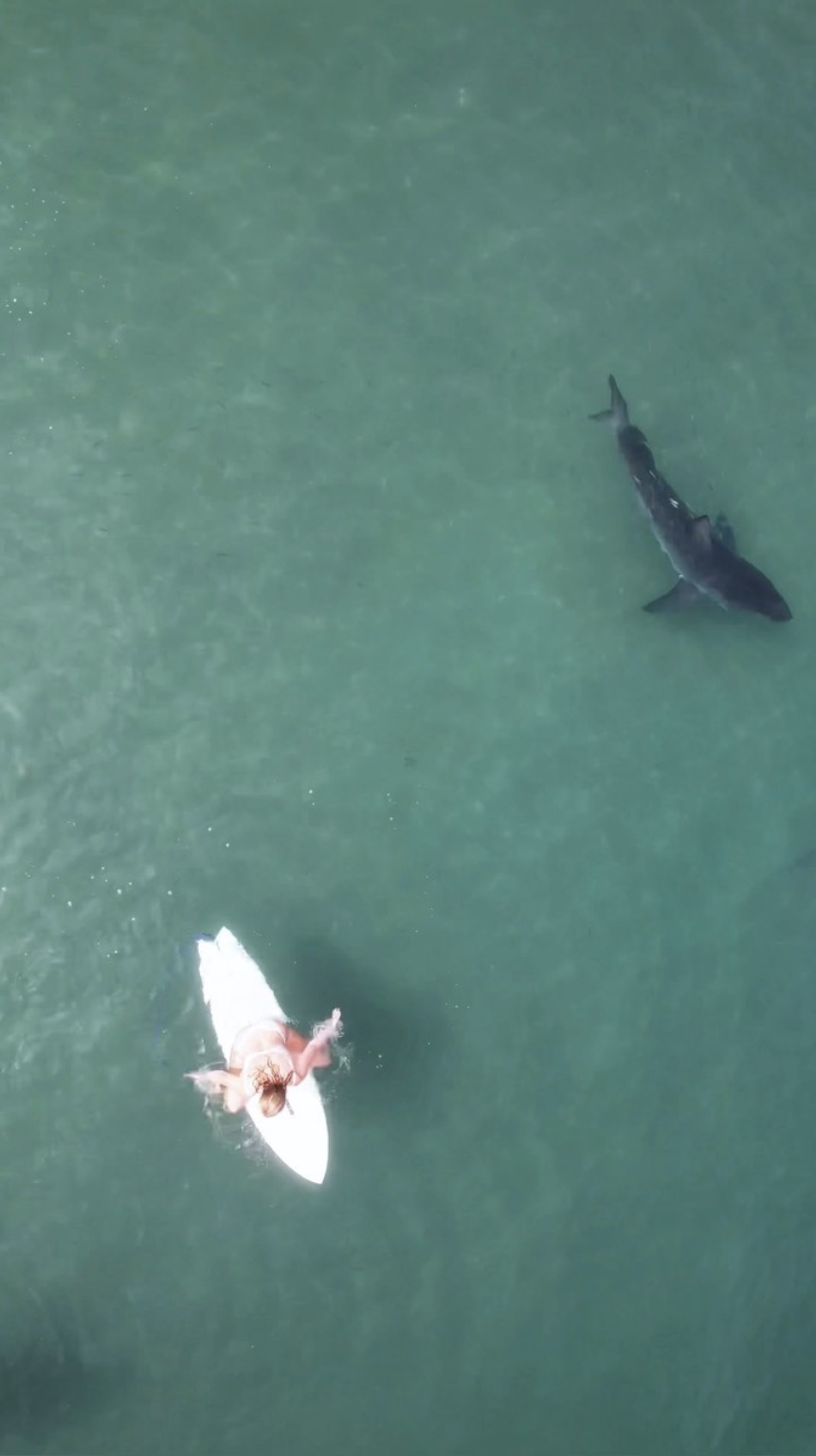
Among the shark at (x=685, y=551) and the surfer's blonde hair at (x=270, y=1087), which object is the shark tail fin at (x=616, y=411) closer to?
the shark at (x=685, y=551)

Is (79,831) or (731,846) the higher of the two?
(731,846)

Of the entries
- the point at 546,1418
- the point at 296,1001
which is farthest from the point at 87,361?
the point at 546,1418

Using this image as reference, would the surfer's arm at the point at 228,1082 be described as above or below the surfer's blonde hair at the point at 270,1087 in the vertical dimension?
below

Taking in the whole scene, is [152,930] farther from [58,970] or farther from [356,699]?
[356,699]

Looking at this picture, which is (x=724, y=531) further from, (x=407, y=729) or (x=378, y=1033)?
(x=378, y=1033)

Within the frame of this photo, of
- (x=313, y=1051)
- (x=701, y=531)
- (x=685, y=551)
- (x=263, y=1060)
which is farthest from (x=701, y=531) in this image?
(x=263, y=1060)

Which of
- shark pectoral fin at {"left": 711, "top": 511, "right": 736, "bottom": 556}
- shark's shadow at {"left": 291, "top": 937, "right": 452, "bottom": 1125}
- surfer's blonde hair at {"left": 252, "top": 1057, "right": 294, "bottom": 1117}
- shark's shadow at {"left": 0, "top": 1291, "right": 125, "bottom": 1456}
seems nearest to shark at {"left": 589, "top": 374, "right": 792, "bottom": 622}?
shark pectoral fin at {"left": 711, "top": 511, "right": 736, "bottom": 556}

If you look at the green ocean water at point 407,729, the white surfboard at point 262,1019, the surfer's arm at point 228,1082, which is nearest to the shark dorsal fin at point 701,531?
the green ocean water at point 407,729
